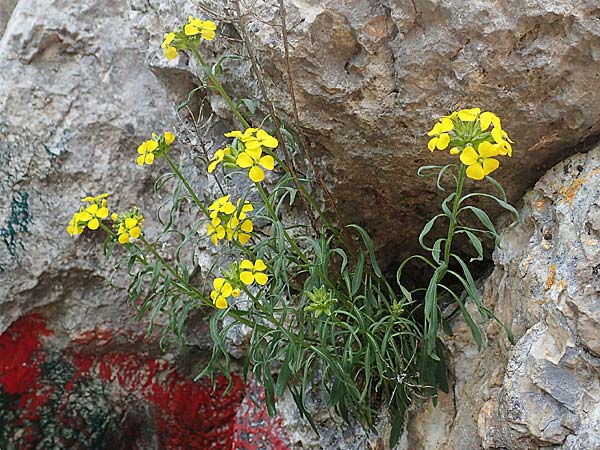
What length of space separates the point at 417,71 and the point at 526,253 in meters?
0.44

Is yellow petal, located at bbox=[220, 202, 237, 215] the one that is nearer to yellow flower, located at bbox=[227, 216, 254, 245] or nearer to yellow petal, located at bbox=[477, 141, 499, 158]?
yellow flower, located at bbox=[227, 216, 254, 245]

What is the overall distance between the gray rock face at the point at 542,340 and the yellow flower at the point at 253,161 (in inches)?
22.7

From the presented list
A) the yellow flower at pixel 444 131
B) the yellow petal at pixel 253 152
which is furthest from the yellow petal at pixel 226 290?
the yellow flower at pixel 444 131

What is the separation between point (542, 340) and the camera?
1230mm

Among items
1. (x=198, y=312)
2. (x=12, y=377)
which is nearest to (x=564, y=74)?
(x=198, y=312)

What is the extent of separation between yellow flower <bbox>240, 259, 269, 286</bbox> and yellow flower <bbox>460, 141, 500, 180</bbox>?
0.43m

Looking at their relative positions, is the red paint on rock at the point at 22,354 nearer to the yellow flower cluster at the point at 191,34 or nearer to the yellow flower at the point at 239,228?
the yellow flower at the point at 239,228

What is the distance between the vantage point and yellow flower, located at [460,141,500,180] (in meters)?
1.00

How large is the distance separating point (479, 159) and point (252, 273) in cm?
50

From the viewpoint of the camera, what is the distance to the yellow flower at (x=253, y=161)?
118cm

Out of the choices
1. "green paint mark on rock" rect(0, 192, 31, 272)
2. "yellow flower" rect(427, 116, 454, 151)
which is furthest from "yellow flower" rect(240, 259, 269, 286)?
"green paint mark on rock" rect(0, 192, 31, 272)

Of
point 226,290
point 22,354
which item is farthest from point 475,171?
point 22,354

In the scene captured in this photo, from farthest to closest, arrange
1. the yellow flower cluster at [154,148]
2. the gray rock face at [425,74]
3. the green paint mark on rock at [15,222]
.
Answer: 1. the green paint mark on rock at [15,222]
2. the yellow flower cluster at [154,148]
3. the gray rock face at [425,74]

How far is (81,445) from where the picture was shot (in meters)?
2.13
